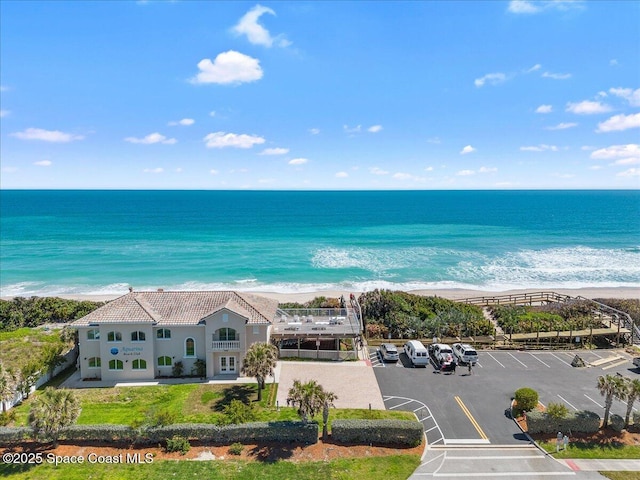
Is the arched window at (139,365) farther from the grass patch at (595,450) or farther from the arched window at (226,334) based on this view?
the grass patch at (595,450)

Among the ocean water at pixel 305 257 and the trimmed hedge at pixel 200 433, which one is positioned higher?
the ocean water at pixel 305 257

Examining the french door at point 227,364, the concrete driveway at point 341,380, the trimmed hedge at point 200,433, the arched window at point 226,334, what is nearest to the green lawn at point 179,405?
the concrete driveway at point 341,380

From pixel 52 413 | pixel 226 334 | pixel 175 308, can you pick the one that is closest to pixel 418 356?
pixel 226 334

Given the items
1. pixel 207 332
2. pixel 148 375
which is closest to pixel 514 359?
pixel 207 332

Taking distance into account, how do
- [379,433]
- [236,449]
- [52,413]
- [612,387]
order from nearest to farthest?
[52,413] < [236,449] < [379,433] < [612,387]

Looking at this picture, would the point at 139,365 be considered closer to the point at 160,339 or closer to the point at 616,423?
the point at 160,339

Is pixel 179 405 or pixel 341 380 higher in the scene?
pixel 341 380
